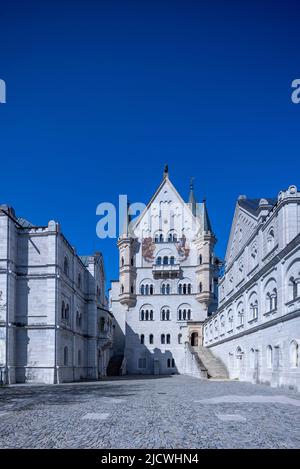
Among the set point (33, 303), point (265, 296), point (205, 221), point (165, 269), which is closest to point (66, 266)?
point (33, 303)

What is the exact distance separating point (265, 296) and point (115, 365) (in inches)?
1659

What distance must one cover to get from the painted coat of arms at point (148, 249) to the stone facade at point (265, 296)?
23.8 m

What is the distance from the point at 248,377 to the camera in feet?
126

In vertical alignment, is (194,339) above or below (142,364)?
above

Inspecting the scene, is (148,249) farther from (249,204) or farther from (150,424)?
(150,424)

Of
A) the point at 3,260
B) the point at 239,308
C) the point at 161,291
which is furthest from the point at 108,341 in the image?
the point at 3,260

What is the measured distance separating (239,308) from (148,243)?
107 ft

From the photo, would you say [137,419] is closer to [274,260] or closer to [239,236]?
[274,260]

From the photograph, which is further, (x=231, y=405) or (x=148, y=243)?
(x=148, y=243)

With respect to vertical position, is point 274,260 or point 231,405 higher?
point 274,260

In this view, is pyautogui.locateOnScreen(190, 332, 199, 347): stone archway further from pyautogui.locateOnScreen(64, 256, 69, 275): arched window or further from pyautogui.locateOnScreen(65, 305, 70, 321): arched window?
pyautogui.locateOnScreen(64, 256, 69, 275): arched window

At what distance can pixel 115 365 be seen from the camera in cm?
7106

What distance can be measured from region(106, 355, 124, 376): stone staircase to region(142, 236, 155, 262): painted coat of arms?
15627 mm

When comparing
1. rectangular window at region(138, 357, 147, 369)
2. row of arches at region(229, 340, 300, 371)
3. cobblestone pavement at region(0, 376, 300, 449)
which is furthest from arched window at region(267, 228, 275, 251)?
rectangular window at region(138, 357, 147, 369)
